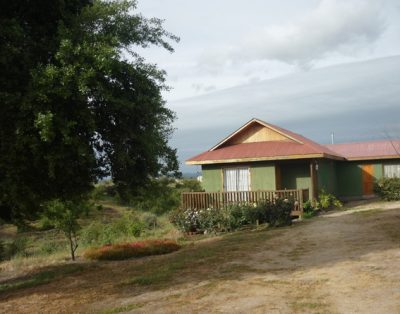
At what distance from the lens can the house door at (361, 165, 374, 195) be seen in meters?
30.4

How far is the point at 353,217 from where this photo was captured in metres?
19.1

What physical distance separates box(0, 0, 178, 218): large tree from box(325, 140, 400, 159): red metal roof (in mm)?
21647

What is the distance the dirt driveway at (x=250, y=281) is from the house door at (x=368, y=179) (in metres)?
16.2

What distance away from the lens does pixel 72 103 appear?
876 centimetres

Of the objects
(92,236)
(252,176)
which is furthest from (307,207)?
(92,236)

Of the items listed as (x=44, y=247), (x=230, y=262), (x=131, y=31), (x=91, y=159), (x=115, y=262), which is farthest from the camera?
(x=44, y=247)

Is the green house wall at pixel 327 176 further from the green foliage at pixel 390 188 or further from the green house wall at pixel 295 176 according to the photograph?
the green foliage at pixel 390 188

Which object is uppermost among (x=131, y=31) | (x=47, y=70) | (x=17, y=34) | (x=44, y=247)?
(x=131, y=31)

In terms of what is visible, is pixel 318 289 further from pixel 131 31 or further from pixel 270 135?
pixel 270 135

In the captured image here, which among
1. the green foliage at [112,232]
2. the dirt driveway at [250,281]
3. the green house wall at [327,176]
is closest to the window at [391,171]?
the green house wall at [327,176]

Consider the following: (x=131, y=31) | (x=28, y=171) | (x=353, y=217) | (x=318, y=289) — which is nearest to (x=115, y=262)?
(x=28, y=171)

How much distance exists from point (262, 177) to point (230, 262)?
1234 centimetres

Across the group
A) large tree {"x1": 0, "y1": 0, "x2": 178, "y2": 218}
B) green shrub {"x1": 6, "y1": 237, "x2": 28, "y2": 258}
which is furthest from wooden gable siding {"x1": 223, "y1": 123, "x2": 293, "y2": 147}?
large tree {"x1": 0, "y1": 0, "x2": 178, "y2": 218}

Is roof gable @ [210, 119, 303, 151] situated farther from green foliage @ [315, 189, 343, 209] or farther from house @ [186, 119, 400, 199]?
green foliage @ [315, 189, 343, 209]
